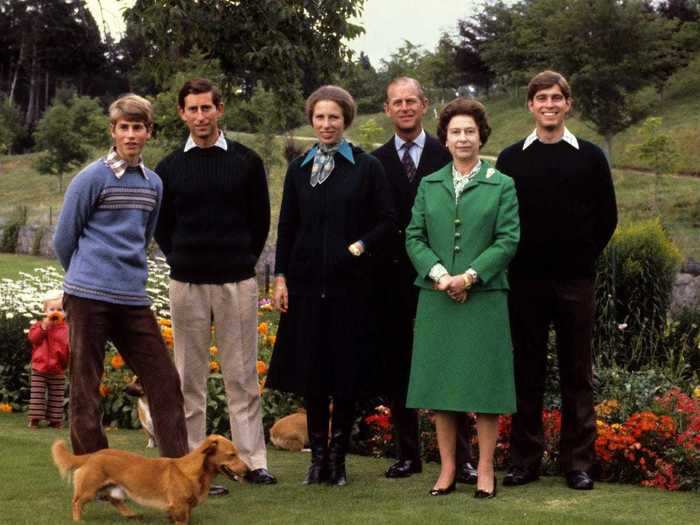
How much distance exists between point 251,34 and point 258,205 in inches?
425

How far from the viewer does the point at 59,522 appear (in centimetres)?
565

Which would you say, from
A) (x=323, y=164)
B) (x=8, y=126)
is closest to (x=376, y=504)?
(x=323, y=164)

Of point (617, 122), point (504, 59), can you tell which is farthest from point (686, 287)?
point (504, 59)

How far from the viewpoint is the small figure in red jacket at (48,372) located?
9.41m

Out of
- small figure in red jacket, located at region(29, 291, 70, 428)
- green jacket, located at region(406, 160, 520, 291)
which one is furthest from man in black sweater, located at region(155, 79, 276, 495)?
small figure in red jacket, located at region(29, 291, 70, 428)

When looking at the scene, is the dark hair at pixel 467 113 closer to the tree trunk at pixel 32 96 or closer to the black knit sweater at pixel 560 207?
the black knit sweater at pixel 560 207

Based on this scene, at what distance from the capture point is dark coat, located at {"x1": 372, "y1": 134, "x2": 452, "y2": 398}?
672cm

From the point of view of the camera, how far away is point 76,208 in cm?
564

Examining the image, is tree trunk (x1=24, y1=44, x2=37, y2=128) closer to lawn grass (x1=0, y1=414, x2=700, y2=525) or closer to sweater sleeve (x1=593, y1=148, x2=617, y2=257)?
lawn grass (x1=0, y1=414, x2=700, y2=525)

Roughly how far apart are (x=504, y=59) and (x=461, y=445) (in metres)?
43.9

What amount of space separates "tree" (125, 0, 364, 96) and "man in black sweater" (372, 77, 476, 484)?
9.75 meters

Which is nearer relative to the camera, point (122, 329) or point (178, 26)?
point (122, 329)

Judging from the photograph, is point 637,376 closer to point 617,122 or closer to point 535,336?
point 535,336

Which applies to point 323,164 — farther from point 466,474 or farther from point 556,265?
point 466,474
